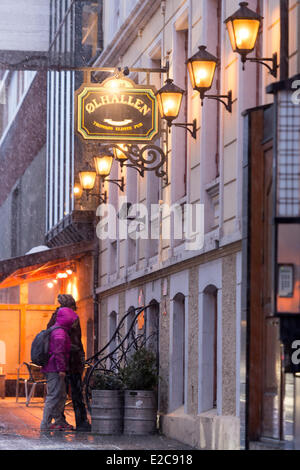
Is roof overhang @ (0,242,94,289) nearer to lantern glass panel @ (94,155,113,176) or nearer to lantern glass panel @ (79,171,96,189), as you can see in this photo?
lantern glass panel @ (79,171,96,189)

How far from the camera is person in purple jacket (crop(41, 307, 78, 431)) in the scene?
1623 cm

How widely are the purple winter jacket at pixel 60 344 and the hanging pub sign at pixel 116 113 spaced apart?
2527mm

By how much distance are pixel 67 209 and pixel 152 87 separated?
1115 cm

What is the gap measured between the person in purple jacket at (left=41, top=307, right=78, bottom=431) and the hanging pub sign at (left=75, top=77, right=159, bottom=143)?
257cm

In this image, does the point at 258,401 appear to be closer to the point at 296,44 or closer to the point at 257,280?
the point at 257,280

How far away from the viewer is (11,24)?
113ft

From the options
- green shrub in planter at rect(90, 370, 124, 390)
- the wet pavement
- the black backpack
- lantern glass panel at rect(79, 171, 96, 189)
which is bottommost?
the wet pavement

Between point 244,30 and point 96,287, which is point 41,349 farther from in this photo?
point 96,287

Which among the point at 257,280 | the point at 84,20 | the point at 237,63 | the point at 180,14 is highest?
the point at 84,20

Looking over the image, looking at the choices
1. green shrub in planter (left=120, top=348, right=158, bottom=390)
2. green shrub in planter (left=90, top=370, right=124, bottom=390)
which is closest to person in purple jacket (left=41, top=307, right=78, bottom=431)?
green shrub in planter (left=90, top=370, right=124, bottom=390)

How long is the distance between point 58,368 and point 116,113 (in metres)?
Result: 3.48

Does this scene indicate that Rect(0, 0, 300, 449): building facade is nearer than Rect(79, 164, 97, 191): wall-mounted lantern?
Yes

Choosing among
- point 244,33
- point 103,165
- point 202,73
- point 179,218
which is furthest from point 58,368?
point 244,33
